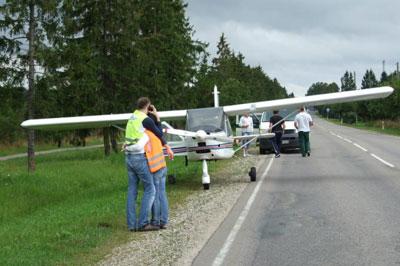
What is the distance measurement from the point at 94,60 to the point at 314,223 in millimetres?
21803

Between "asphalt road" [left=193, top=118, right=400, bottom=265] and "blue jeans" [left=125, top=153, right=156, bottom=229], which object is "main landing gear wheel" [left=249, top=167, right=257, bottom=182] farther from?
"blue jeans" [left=125, top=153, right=156, bottom=229]

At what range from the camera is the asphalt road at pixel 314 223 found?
6.91 metres

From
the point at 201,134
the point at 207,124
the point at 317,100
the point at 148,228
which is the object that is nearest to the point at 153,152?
the point at 148,228

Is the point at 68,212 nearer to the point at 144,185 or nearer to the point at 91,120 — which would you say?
the point at 144,185

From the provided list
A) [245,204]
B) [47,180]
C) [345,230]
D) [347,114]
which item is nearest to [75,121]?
[47,180]

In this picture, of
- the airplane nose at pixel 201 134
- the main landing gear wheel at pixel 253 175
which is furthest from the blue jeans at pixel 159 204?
the main landing gear wheel at pixel 253 175

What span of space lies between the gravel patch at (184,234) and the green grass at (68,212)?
32 cm

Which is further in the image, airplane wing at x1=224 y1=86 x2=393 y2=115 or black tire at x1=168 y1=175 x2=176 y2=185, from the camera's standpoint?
airplane wing at x1=224 y1=86 x2=393 y2=115

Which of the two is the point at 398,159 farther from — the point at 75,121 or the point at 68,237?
the point at 68,237

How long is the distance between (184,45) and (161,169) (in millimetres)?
31400

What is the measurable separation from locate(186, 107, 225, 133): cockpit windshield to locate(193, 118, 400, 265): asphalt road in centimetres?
187

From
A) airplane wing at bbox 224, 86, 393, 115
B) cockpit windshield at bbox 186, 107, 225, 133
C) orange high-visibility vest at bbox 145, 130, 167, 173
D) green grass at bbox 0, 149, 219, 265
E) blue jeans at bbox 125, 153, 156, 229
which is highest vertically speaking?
airplane wing at bbox 224, 86, 393, 115

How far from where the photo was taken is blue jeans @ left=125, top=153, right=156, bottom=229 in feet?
29.9

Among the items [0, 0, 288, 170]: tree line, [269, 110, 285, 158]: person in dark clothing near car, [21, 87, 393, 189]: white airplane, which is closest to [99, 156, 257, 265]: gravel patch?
[21, 87, 393, 189]: white airplane
